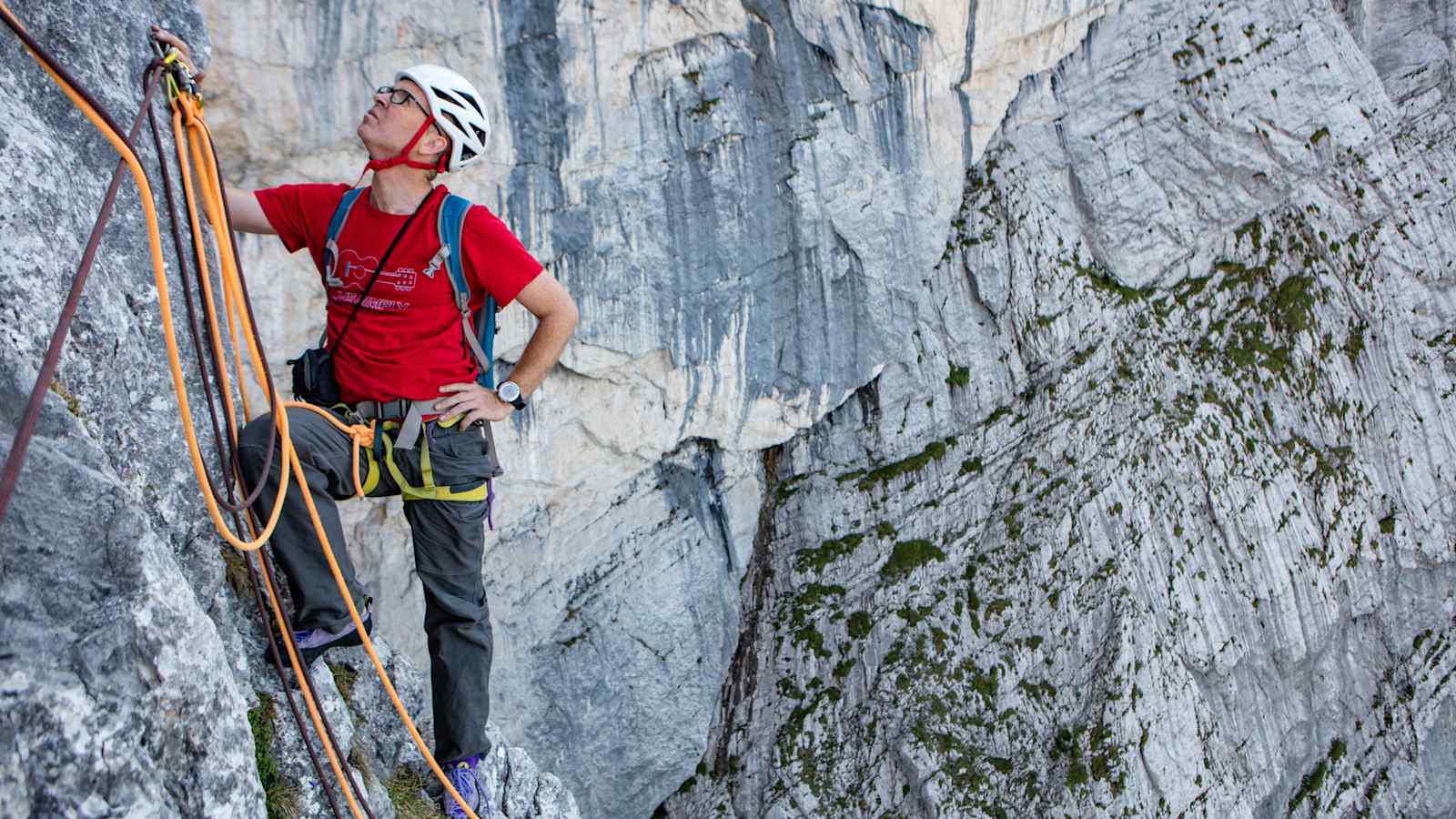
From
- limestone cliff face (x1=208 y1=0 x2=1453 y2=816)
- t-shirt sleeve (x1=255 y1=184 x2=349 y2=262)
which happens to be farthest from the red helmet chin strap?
limestone cliff face (x1=208 y1=0 x2=1453 y2=816)

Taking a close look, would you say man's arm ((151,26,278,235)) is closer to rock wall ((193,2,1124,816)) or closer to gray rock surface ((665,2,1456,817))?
rock wall ((193,2,1124,816))

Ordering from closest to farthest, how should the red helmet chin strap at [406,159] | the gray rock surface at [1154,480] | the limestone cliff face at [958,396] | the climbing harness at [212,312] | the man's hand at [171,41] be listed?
the climbing harness at [212,312], the man's hand at [171,41], the red helmet chin strap at [406,159], the limestone cliff face at [958,396], the gray rock surface at [1154,480]

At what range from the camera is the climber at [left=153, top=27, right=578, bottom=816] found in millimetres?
4734

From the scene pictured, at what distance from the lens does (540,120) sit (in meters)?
12.0

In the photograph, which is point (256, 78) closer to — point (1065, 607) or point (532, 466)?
point (532, 466)

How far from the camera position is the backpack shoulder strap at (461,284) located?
15.7ft

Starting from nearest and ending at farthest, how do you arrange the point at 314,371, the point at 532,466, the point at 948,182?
the point at 314,371 < the point at 532,466 < the point at 948,182

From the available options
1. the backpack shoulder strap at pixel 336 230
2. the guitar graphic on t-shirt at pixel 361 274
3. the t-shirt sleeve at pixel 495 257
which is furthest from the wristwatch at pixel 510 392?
the backpack shoulder strap at pixel 336 230

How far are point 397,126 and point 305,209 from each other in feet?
2.15

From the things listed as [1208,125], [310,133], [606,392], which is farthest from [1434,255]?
[310,133]

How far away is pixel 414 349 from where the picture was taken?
197 inches

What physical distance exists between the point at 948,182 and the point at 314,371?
13.6 metres

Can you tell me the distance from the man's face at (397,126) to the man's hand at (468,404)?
1142mm

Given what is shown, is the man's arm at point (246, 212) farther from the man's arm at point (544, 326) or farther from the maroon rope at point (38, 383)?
the maroon rope at point (38, 383)
